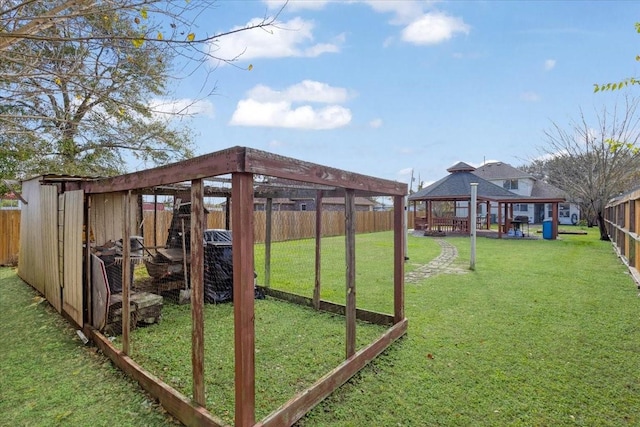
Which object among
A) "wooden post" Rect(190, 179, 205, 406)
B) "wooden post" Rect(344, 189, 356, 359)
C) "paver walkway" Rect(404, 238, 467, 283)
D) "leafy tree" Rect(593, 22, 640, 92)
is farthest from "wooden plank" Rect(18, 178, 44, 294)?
"leafy tree" Rect(593, 22, 640, 92)

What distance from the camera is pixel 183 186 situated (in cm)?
592

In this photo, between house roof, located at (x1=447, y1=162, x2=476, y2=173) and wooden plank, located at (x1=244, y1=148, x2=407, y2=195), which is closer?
wooden plank, located at (x1=244, y1=148, x2=407, y2=195)

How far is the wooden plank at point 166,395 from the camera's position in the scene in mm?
2223

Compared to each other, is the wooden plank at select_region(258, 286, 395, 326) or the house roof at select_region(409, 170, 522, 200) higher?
the house roof at select_region(409, 170, 522, 200)

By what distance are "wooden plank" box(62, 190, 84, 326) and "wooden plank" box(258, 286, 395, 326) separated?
2639mm

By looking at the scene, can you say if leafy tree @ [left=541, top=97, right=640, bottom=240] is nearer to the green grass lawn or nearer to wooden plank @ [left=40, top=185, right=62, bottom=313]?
the green grass lawn

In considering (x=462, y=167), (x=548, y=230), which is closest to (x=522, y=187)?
(x=462, y=167)

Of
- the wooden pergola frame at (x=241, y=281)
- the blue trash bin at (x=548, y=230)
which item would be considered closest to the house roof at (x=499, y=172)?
the blue trash bin at (x=548, y=230)

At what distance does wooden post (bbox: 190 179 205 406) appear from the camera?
2213mm

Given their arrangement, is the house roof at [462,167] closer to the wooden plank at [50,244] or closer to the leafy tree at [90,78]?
the leafy tree at [90,78]

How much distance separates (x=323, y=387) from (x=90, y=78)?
448cm

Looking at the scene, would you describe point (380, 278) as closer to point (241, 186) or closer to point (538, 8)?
point (241, 186)

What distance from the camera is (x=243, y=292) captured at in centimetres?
196

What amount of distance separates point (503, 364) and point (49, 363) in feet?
14.6
